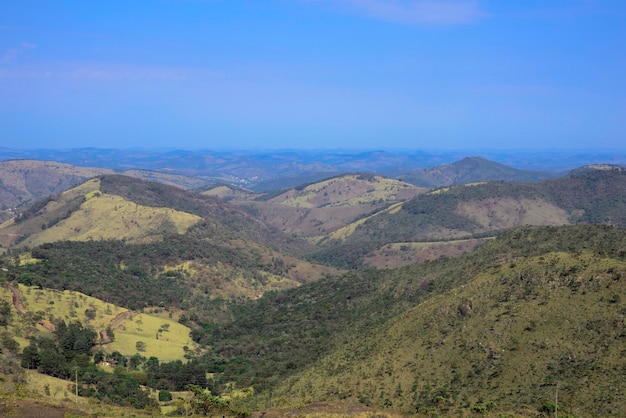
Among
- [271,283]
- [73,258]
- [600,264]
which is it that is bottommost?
[271,283]

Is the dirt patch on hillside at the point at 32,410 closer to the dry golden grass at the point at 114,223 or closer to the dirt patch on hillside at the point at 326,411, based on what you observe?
the dirt patch on hillside at the point at 326,411

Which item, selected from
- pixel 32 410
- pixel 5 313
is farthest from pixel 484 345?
pixel 5 313

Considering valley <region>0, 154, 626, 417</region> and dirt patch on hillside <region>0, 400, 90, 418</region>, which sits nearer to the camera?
dirt patch on hillside <region>0, 400, 90, 418</region>

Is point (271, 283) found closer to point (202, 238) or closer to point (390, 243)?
point (202, 238)

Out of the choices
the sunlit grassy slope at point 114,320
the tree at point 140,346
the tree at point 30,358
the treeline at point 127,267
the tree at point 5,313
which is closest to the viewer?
the tree at point 30,358

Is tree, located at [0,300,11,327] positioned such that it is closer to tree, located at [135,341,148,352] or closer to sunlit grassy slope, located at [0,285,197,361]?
sunlit grassy slope, located at [0,285,197,361]

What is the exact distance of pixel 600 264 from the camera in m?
55.2

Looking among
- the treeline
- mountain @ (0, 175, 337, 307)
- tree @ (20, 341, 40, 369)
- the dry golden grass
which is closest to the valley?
tree @ (20, 341, 40, 369)

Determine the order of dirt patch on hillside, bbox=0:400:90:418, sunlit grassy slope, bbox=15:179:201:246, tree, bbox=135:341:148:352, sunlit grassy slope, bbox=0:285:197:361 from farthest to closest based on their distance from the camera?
sunlit grassy slope, bbox=15:179:201:246, tree, bbox=135:341:148:352, sunlit grassy slope, bbox=0:285:197:361, dirt patch on hillside, bbox=0:400:90:418

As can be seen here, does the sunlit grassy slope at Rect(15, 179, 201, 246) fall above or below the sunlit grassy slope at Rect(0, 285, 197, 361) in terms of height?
above

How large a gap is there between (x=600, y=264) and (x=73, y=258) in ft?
328

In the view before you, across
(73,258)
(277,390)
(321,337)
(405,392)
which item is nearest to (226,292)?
(73,258)

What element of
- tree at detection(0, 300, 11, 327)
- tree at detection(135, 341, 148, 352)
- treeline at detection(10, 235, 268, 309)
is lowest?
tree at detection(135, 341, 148, 352)

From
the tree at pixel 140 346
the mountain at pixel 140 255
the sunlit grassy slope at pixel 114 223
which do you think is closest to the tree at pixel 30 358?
the tree at pixel 140 346
